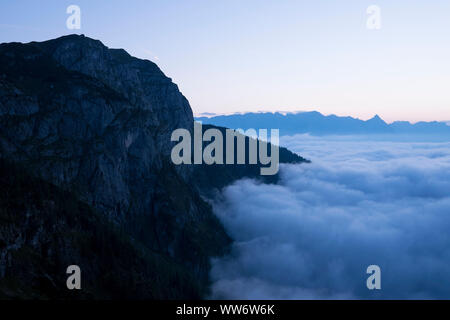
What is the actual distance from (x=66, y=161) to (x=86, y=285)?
69319 mm

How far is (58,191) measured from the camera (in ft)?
511

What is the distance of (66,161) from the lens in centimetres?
17725

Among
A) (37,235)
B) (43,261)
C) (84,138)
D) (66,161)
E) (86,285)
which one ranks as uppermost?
(84,138)

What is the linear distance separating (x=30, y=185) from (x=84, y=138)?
2349 inches
